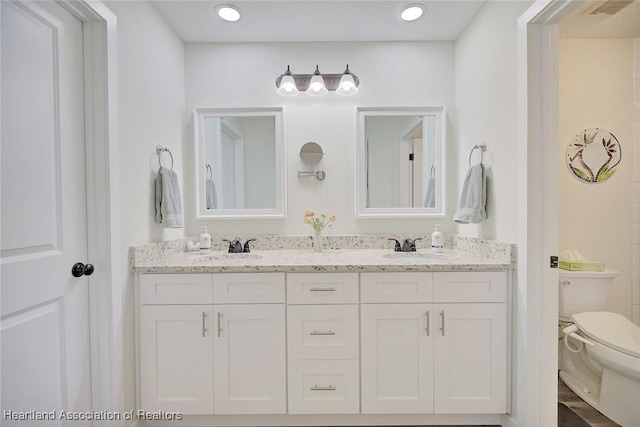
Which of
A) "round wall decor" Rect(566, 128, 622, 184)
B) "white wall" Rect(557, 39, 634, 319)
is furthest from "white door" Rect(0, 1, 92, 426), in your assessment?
"round wall decor" Rect(566, 128, 622, 184)

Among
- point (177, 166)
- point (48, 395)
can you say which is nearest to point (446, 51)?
point (177, 166)

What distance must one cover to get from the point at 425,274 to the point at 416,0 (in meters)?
1.52

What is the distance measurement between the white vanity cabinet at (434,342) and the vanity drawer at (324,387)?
72mm

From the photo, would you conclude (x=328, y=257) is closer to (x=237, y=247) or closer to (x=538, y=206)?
(x=237, y=247)

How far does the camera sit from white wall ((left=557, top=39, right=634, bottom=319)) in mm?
2150

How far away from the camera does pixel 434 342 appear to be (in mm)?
1574

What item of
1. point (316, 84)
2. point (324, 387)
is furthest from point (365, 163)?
point (324, 387)

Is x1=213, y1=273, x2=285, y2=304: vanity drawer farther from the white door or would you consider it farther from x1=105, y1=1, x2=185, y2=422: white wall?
the white door

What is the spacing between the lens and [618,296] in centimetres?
219

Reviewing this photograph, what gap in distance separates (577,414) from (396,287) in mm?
1285

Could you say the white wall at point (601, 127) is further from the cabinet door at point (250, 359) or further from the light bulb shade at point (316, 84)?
the cabinet door at point (250, 359)

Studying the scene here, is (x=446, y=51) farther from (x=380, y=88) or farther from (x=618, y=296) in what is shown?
(x=618, y=296)

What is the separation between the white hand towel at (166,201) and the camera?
1.74 m

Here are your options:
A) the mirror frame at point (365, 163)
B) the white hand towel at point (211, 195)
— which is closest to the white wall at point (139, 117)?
the white hand towel at point (211, 195)
